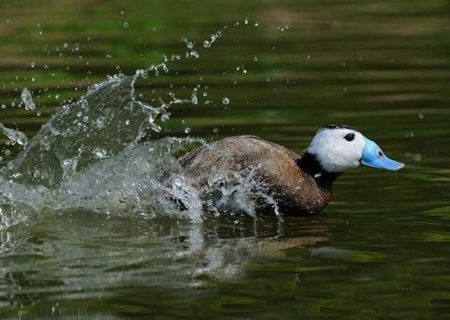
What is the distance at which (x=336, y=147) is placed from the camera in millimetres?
9148

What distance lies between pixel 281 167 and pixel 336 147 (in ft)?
1.32

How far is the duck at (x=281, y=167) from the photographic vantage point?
888 centimetres

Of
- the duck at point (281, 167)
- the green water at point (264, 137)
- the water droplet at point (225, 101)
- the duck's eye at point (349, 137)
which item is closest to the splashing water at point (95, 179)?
the duck at point (281, 167)

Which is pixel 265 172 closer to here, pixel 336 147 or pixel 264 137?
pixel 336 147

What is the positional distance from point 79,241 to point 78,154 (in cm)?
158

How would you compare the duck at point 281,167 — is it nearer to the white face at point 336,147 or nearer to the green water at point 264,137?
the white face at point 336,147

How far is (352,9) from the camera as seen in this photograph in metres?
19.0

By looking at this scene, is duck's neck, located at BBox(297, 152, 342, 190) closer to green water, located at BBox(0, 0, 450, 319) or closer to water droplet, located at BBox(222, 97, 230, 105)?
green water, located at BBox(0, 0, 450, 319)

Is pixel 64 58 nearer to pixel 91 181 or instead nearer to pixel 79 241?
pixel 91 181

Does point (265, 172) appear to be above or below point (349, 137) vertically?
below

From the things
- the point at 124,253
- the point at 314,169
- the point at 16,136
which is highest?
the point at 16,136

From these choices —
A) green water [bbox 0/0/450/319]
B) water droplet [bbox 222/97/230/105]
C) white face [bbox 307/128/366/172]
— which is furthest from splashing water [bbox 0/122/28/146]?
water droplet [bbox 222/97/230/105]

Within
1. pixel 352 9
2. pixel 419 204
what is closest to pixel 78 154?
pixel 419 204

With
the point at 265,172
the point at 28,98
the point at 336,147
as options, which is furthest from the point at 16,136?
the point at 336,147
